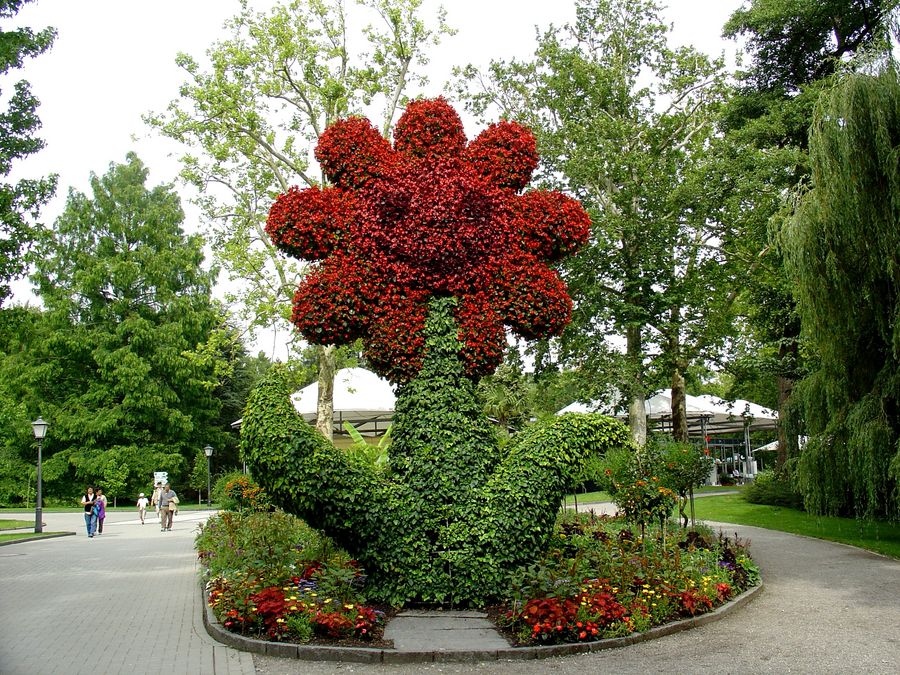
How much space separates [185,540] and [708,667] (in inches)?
699

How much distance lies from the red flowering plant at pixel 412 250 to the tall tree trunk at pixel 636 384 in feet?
37.7

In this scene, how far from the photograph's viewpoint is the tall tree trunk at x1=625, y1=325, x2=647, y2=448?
69.1ft

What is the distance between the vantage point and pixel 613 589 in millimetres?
8578

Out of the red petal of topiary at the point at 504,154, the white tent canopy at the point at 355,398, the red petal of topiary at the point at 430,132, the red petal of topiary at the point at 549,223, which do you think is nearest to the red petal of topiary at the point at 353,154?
the red petal of topiary at the point at 430,132

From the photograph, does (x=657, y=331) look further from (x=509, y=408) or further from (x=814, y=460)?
(x=509, y=408)

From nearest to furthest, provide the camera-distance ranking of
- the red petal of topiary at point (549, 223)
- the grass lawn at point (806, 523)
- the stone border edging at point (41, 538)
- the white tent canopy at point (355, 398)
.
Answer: the red petal of topiary at point (549, 223) → the grass lawn at point (806, 523) → the stone border edging at point (41, 538) → the white tent canopy at point (355, 398)

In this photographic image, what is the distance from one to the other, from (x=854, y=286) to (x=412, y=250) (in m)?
9.38

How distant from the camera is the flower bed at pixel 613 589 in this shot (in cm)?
776

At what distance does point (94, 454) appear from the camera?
1489 inches

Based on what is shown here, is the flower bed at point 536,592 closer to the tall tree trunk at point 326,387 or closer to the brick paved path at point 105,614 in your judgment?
the brick paved path at point 105,614

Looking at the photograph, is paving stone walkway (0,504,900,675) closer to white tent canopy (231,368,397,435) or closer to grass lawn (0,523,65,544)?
grass lawn (0,523,65,544)

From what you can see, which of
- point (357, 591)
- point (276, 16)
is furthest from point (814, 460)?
point (276, 16)

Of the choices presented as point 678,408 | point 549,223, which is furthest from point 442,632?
point 678,408

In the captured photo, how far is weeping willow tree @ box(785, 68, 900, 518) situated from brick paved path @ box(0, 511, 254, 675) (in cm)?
1163
